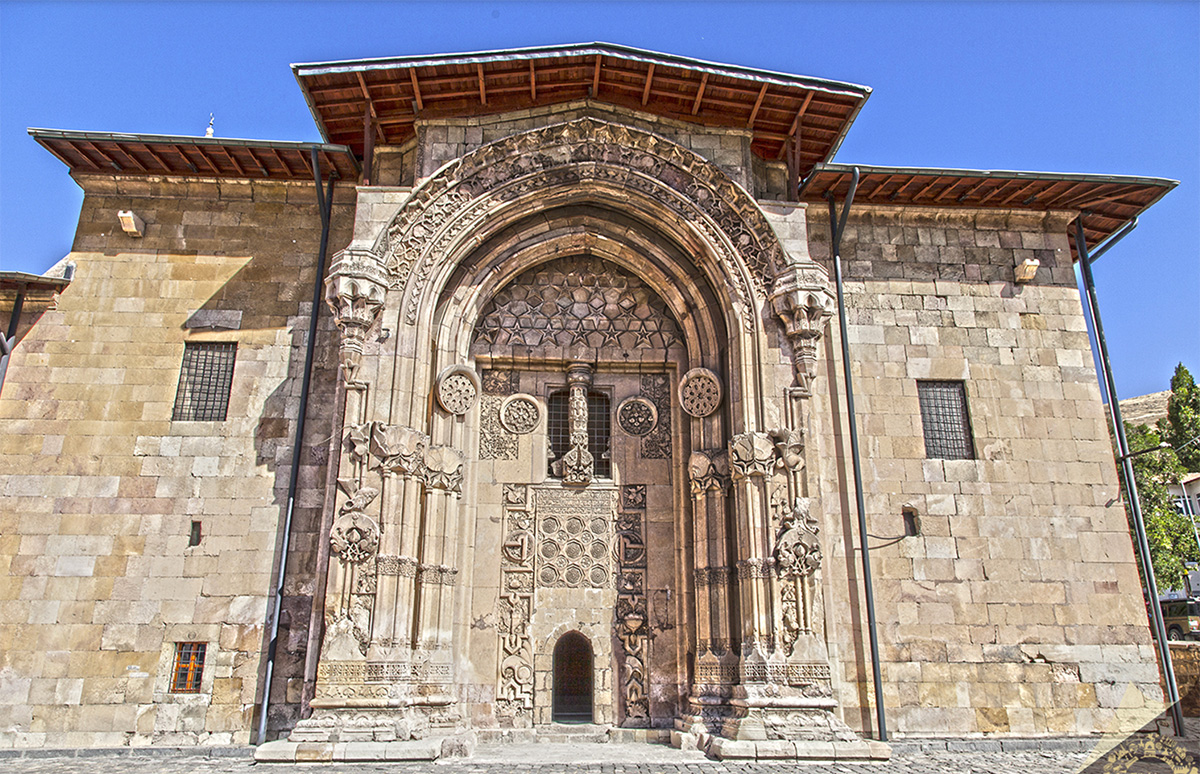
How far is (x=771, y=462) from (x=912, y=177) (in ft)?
18.1

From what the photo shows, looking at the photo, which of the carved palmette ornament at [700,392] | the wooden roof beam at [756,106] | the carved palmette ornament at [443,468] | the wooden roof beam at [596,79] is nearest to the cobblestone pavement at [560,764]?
the carved palmette ornament at [443,468]

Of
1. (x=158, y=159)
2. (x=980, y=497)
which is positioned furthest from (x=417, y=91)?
(x=980, y=497)

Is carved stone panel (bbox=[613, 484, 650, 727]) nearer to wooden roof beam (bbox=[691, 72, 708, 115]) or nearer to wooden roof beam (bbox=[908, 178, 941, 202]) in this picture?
wooden roof beam (bbox=[691, 72, 708, 115])

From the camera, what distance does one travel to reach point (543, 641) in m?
11.2

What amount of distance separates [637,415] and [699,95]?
5165 millimetres

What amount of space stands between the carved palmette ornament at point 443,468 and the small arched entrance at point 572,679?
115 inches

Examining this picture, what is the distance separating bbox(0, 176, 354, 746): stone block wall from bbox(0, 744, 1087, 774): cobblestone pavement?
49 cm

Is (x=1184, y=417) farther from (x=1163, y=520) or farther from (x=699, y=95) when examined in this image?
(x=699, y=95)

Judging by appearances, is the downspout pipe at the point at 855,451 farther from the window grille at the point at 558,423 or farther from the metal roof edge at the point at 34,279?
the metal roof edge at the point at 34,279

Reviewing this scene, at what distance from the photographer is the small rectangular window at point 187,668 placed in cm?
1046

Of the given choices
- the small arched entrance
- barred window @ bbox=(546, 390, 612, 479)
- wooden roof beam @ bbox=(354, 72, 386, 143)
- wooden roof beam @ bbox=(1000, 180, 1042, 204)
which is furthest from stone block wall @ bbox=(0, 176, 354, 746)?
wooden roof beam @ bbox=(1000, 180, 1042, 204)

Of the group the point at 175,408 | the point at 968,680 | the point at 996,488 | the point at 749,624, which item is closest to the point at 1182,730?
the point at 968,680

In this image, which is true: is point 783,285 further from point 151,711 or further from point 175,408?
point 151,711

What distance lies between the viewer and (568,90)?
1194 centimetres
